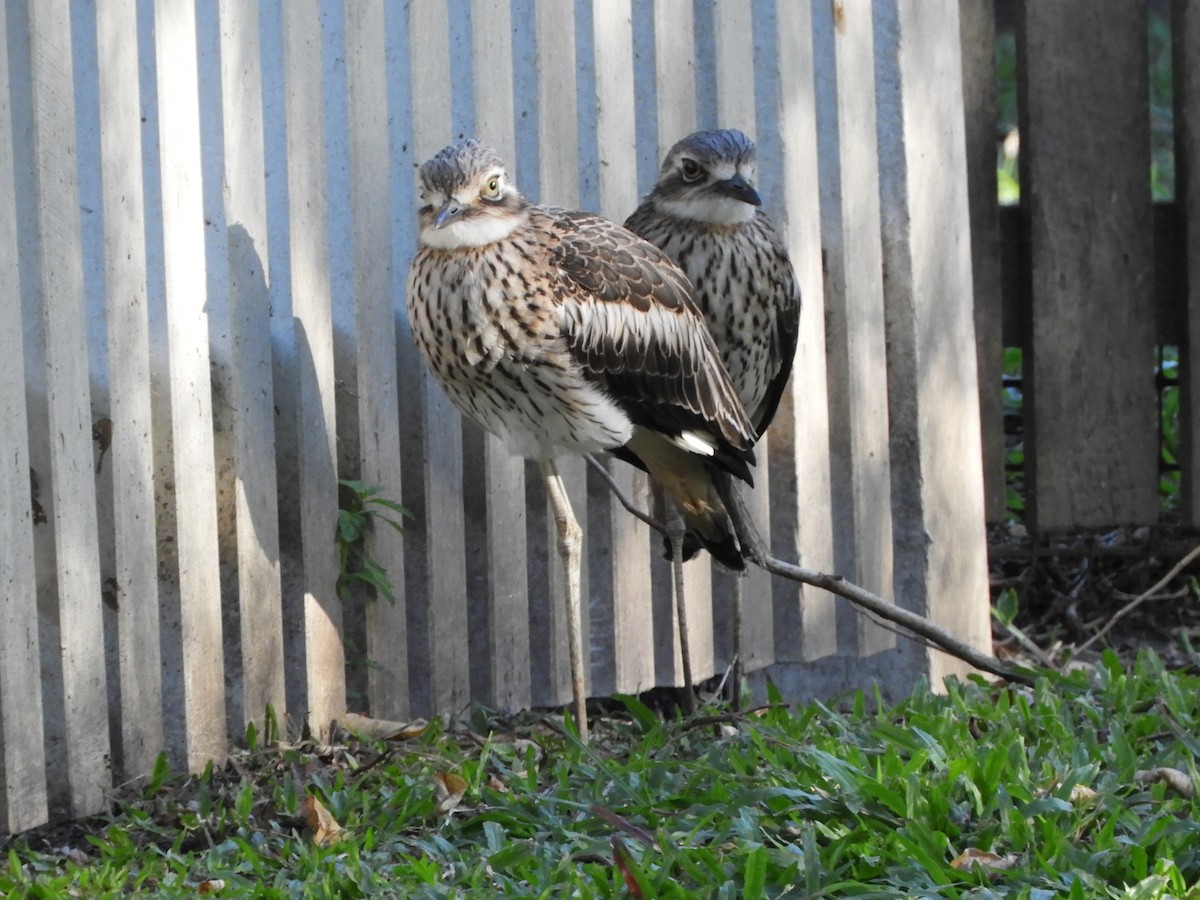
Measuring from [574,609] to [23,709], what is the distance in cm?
137

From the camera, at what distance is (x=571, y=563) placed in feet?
14.6

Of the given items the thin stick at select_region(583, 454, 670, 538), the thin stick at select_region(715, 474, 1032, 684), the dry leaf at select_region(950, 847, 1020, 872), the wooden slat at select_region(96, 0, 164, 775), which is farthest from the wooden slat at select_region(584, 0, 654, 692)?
the dry leaf at select_region(950, 847, 1020, 872)

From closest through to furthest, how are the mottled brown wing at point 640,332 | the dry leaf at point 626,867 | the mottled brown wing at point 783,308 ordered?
the dry leaf at point 626,867
the mottled brown wing at point 640,332
the mottled brown wing at point 783,308

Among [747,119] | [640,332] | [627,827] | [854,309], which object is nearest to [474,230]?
[640,332]

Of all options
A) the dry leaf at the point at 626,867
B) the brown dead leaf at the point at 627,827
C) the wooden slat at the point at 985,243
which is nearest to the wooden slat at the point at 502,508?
the brown dead leaf at the point at 627,827

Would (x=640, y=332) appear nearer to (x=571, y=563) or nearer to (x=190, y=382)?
(x=571, y=563)

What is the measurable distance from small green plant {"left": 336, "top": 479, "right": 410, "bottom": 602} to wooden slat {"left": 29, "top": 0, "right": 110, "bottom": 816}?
77cm

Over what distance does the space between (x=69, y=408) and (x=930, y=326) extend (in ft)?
9.84

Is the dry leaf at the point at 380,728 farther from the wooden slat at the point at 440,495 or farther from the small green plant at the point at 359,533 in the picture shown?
the small green plant at the point at 359,533

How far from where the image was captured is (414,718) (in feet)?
15.5

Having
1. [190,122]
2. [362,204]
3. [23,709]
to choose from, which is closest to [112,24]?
[190,122]

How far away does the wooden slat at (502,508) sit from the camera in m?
4.68

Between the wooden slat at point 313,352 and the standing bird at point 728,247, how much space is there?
0.95m

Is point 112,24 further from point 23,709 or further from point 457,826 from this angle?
point 457,826
